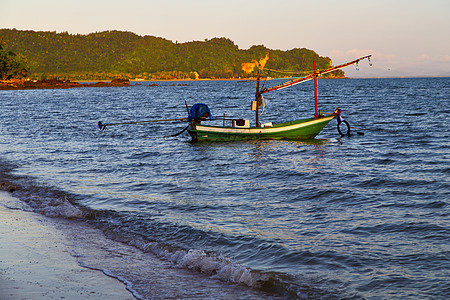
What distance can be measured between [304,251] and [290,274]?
1360mm

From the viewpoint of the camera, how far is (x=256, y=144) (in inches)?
1256

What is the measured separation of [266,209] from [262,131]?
17.9m

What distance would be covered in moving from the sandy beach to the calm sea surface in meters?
0.61

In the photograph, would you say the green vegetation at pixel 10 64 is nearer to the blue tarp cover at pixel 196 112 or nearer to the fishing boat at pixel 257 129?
the blue tarp cover at pixel 196 112

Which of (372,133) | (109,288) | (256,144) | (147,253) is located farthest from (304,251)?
(372,133)

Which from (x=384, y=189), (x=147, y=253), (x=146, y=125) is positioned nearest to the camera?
(x=147, y=253)

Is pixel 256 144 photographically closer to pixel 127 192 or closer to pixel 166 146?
pixel 166 146

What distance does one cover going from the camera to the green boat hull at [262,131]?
32.8 meters

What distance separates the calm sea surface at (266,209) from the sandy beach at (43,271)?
61 cm

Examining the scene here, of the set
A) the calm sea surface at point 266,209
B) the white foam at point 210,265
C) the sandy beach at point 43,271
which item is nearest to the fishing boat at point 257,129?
the calm sea surface at point 266,209

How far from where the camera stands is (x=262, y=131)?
3272 cm

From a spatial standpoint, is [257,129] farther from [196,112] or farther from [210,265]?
[210,265]

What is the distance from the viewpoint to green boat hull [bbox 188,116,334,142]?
32.8 m

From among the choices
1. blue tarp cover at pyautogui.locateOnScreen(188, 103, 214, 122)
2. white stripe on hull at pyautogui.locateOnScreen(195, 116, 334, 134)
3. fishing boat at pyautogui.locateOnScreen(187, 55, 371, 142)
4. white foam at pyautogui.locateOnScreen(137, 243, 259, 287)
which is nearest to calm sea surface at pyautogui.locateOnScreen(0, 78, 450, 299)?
white foam at pyautogui.locateOnScreen(137, 243, 259, 287)
